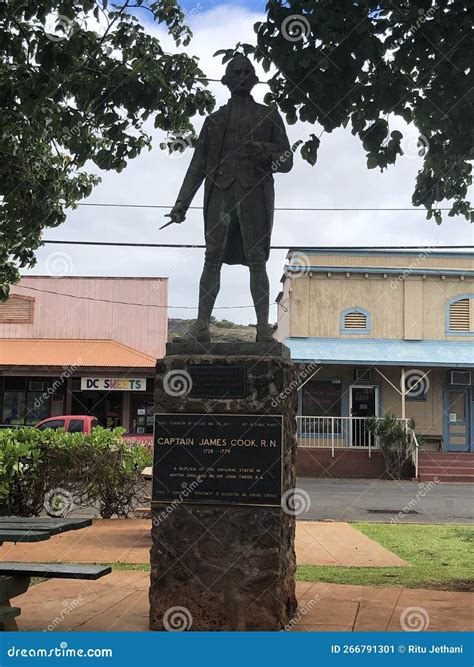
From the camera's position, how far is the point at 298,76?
647 cm

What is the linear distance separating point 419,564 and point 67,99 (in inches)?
254

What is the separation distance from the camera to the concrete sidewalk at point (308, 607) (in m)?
5.34

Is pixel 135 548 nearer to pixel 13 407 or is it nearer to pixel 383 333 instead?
pixel 383 333

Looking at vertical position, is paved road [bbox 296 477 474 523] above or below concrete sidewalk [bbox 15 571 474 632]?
below

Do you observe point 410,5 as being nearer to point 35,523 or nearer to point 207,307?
point 207,307

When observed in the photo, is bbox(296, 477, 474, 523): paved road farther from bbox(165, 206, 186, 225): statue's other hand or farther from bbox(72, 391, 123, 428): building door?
bbox(165, 206, 186, 225): statue's other hand

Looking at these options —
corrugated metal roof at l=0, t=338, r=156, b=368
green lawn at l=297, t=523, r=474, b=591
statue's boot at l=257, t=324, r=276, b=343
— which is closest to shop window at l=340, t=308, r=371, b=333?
corrugated metal roof at l=0, t=338, r=156, b=368

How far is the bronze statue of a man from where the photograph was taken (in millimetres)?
5949

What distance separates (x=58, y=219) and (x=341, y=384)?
46.1 feet

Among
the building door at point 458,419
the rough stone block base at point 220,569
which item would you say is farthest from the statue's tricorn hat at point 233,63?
the building door at point 458,419

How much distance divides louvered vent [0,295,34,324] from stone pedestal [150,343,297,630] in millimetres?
21220

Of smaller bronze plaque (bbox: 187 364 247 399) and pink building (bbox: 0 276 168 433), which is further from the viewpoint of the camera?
pink building (bbox: 0 276 168 433)

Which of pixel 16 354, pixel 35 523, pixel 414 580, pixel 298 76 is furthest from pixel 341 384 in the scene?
pixel 35 523

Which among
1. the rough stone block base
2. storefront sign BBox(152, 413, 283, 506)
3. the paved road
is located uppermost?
storefront sign BBox(152, 413, 283, 506)
